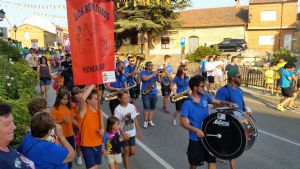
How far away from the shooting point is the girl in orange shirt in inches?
197

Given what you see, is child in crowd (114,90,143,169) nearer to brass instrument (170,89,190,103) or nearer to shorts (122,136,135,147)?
shorts (122,136,135,147)

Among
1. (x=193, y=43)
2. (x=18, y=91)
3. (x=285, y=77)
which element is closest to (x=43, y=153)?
(x=18, y=91)

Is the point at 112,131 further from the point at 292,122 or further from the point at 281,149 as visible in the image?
the point at 292,122

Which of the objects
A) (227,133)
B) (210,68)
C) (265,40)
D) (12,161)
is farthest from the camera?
(265,40)

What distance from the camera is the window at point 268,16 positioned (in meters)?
38.8

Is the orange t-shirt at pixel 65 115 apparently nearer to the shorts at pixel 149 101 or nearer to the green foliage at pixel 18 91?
the green foliage at pixel 18 91

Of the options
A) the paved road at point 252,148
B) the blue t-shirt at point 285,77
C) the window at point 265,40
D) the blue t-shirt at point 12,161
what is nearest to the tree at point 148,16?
the window at point 265,40

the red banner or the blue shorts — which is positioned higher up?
the red banner

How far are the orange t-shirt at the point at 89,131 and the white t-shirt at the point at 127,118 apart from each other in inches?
30.1

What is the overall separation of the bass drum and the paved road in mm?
1634

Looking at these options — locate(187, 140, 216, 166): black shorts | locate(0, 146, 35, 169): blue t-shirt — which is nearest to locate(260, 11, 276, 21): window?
locate(187, 140, 216, 166): black shorts

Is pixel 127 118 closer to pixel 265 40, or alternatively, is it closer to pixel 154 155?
pixel 154 155

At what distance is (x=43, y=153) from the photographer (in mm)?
2781

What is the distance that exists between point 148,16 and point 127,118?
31274 millimetres
